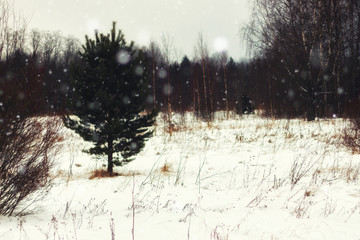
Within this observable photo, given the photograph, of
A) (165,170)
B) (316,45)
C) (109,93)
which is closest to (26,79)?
(109,93)

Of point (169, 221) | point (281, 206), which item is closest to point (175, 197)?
point (169, 221)

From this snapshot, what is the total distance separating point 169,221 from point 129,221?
52 cm

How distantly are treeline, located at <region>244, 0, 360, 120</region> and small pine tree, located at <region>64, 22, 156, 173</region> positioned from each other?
11036mm

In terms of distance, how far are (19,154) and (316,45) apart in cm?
1680

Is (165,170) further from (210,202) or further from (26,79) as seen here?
(26,79)

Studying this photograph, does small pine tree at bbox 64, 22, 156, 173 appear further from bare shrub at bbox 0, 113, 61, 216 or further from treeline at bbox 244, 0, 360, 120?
treeline at bbox 244, 0, 360, 120

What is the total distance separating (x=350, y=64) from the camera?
17109 mm

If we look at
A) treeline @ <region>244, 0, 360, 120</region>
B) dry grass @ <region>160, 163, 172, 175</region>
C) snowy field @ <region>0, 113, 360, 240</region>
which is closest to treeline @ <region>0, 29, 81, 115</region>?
snowy field @ <region>0, 113, 360, 240</region>

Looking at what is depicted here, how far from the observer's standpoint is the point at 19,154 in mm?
3498

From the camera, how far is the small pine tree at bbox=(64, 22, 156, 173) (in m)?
6.11

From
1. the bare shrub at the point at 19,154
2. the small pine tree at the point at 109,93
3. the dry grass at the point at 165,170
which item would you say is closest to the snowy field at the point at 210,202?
the dry grass at the point at 165,170

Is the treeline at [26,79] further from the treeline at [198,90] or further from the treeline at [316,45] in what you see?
the treeline at [316,45]

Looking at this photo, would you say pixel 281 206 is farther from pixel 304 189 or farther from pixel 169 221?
pixel 169 221

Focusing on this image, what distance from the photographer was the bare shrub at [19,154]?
3389mm
